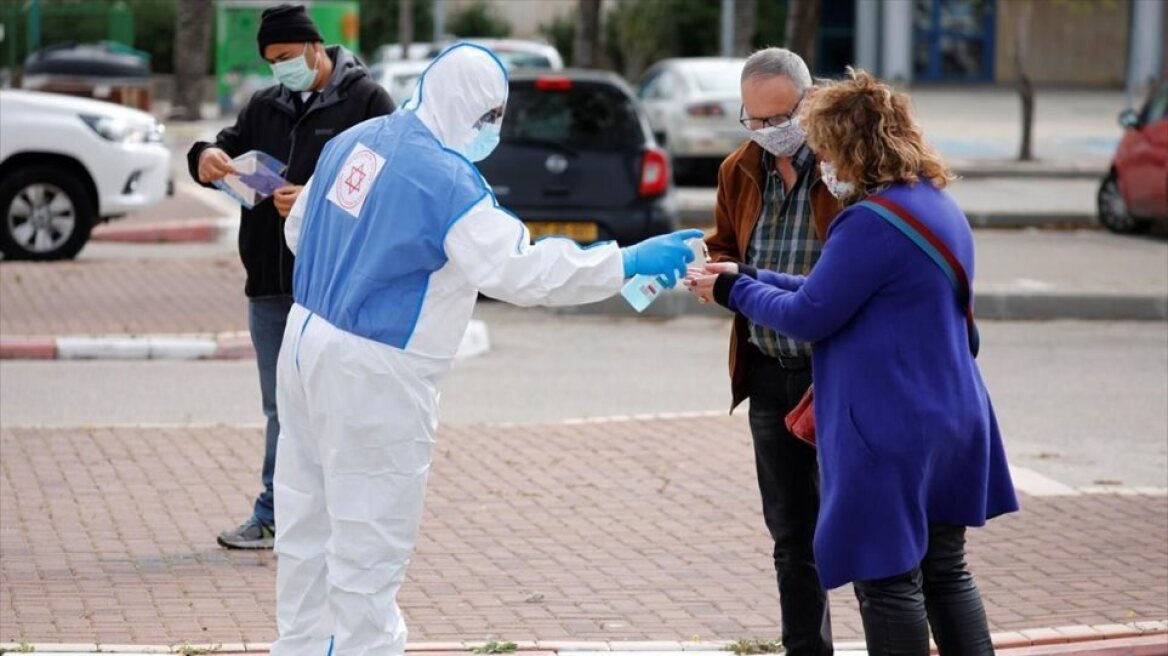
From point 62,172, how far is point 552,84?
394 centimetres

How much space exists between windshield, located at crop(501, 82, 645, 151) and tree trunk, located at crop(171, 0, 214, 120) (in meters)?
21.9

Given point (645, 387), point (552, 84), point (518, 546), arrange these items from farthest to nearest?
point (552, 84), point (645, 387), point (518, 546)

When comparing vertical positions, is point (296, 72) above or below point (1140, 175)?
above

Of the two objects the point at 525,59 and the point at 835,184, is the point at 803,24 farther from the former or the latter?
the point at 835,184

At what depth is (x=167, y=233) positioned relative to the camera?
18.3 m

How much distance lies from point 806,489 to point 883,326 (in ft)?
2.86

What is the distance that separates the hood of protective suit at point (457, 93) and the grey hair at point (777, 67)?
681 mm

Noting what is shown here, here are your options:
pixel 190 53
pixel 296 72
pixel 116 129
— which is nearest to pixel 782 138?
pixel 296 72

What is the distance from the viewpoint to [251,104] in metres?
7.38

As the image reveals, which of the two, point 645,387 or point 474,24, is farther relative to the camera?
point 474,24

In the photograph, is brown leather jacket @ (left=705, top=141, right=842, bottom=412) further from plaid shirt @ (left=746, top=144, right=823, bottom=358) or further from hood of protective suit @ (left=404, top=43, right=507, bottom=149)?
hood of protective suit @ (left=404, top=43, right=507, bottom=149)

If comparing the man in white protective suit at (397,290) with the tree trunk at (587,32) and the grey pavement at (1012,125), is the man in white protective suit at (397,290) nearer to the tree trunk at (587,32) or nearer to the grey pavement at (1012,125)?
the grey pavement at (1012,125)

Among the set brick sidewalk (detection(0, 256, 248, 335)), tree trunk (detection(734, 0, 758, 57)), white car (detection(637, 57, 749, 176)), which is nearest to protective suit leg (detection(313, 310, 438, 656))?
brick sidewalk (detection(0, 256, 248, 335))

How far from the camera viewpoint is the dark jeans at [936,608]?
4.91 metres
